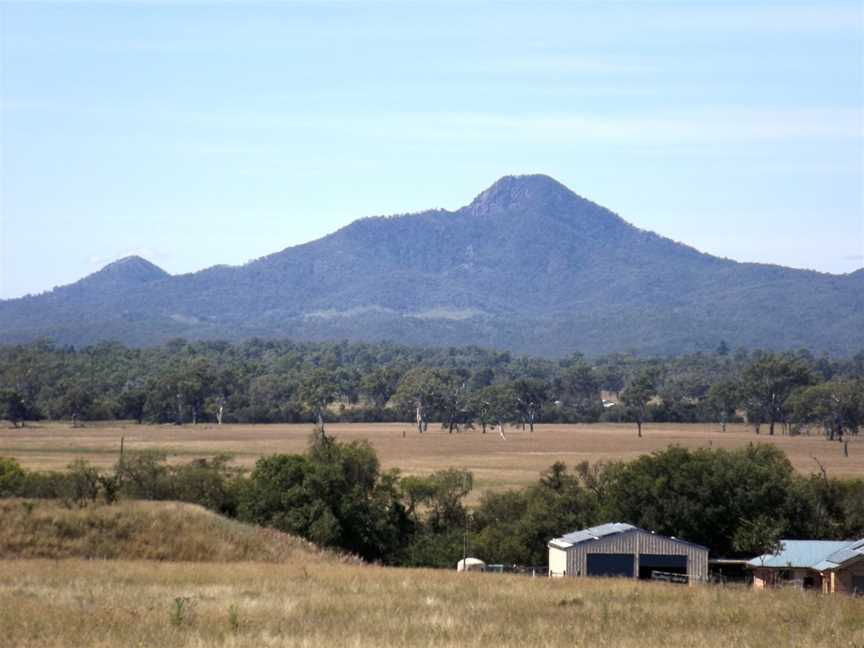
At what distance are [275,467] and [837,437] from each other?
102294mm

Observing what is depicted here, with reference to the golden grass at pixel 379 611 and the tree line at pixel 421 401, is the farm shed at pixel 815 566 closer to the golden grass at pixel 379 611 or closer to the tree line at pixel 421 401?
the golden grass at pixel 379 611

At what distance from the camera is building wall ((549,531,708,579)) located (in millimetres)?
43625

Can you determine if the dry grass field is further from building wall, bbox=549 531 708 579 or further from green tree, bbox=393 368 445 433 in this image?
building wall, bbox=549 531 708 579

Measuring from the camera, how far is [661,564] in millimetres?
44094

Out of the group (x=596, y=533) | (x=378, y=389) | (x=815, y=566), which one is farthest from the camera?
(x=378, y=389)

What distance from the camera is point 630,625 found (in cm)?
2378

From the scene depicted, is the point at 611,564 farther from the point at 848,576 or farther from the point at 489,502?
the point at 489,502

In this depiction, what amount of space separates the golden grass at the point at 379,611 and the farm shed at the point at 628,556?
36.1 ft

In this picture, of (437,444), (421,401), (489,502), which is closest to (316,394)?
(421,401)

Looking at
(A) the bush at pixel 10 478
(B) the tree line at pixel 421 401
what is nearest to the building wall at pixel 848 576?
(A) the bush at pixel 10 478

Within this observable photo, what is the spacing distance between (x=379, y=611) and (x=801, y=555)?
933 inches

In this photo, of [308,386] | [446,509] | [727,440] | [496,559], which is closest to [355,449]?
[446,509]

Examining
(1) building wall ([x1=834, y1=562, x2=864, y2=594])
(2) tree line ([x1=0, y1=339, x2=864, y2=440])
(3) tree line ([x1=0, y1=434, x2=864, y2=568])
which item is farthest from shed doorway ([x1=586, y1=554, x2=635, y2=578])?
(2) tree line ([x1=0, y1=339, x2=864, y2=440])

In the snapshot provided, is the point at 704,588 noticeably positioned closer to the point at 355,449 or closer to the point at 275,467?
the point at 275,467
